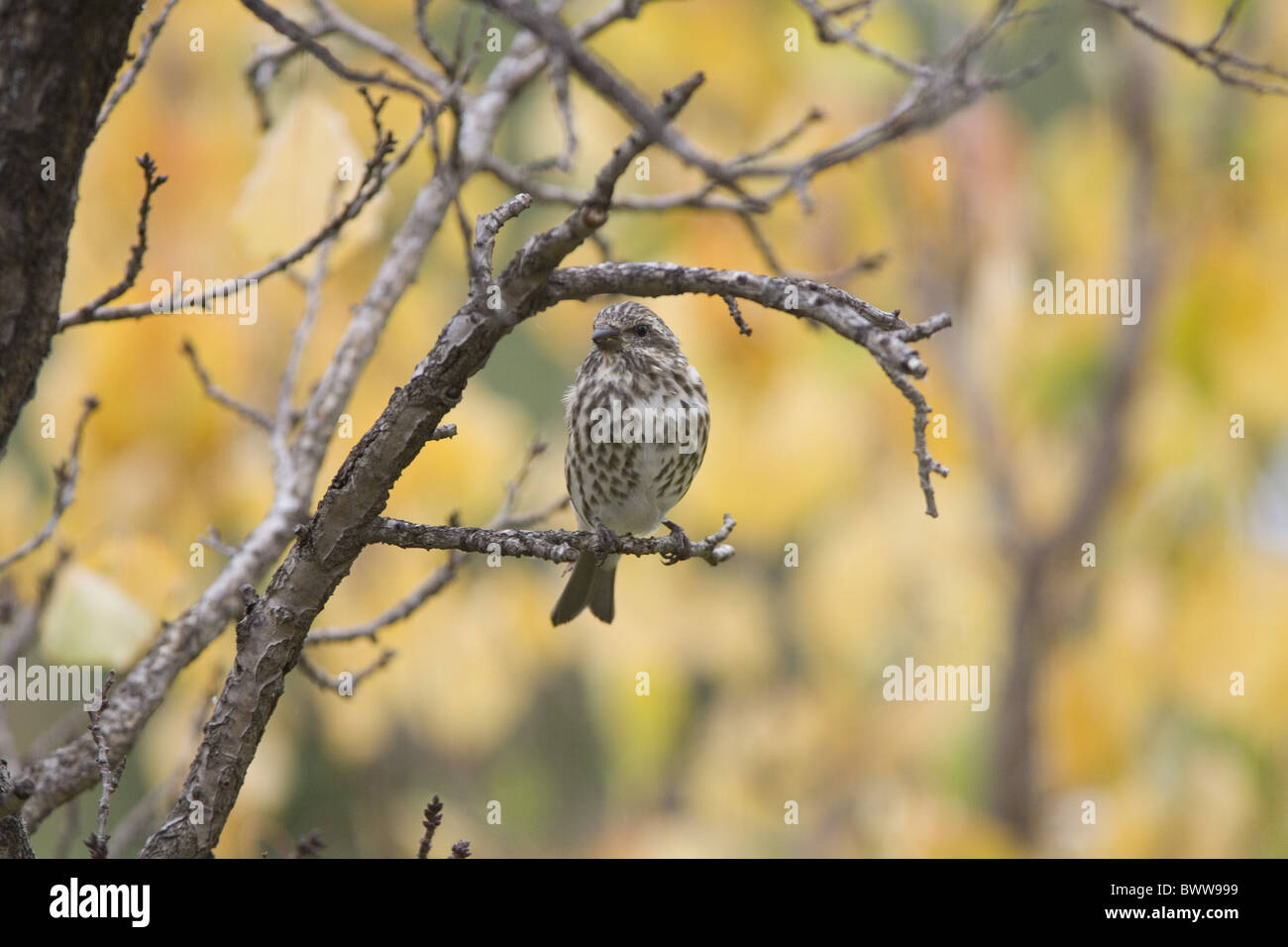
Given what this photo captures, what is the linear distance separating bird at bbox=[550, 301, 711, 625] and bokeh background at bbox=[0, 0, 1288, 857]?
1.22 metres

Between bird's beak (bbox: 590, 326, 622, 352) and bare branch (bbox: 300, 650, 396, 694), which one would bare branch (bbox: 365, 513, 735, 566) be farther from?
bird's beak (bbox: 590, 326, 622, 352)

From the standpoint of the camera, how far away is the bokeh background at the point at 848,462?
19.8 ft

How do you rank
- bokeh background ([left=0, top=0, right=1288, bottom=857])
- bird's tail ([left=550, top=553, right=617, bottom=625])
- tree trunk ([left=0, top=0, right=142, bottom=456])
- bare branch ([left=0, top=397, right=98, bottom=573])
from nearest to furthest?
tree trunk ([left=0, top=0, right=142, bottom=456]) < bare branch ([left=0, top=397, right=98, bottom=573]) < bird's tail ([left=550, top=553, right=617, bottom=625]) < bokeh background ([left=0, top=0, right=1288, bottom=857])

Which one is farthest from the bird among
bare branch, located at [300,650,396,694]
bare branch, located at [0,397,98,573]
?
bare branch, located at [0,397,98,573]

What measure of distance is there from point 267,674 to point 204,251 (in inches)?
159

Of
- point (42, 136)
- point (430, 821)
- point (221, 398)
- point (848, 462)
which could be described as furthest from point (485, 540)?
point (848, 462)

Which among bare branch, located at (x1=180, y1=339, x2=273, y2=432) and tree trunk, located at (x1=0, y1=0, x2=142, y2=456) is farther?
bare branch, located at (x1=180, y1=339, x2=273, y2=432)

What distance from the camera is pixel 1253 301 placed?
20.5 ft

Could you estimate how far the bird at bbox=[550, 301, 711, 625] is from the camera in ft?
15.0

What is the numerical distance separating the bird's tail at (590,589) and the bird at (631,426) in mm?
13

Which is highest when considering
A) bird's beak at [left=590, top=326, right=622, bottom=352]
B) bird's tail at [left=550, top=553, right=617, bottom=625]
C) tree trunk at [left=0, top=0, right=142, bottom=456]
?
bird's beak at [left=590, top=326, right=622, bottom=352]

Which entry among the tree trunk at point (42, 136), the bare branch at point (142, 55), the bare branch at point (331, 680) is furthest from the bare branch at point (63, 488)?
the tree trunk at point (42, 136)

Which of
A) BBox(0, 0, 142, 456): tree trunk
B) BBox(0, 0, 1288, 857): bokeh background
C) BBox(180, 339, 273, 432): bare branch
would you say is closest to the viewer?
BBox(0, 0, 142, 456): tree trunk

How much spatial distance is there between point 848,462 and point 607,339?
3.16m
